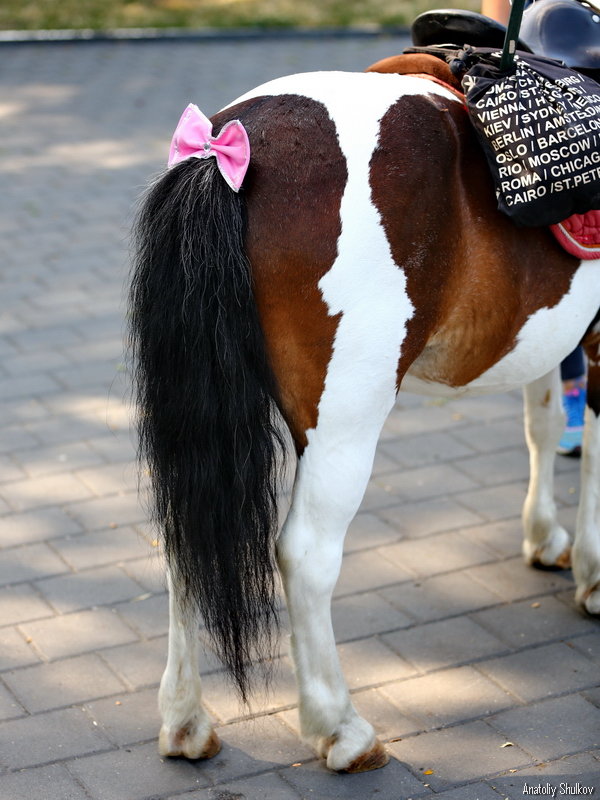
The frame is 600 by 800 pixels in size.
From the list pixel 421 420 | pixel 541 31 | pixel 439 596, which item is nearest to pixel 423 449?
pixel 421 420

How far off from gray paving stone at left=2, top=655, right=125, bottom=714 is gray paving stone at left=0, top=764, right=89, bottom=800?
248mm

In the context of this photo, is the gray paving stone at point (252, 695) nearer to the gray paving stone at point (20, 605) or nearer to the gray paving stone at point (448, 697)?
the gray paving stone at point (448, 697)

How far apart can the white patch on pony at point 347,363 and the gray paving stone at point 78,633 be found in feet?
2.68

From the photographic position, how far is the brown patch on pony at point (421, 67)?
2545 millimetres

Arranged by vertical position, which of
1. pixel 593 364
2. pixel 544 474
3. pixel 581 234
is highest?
pixel 581 234

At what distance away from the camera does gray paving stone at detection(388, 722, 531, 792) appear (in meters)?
2.55

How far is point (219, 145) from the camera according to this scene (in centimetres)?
223

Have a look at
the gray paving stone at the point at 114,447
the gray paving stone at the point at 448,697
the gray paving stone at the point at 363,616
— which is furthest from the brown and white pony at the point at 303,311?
the gray paving stone at the point at 114,447

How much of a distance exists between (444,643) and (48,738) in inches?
44.8

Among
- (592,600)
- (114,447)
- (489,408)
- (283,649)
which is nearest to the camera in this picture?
(283,649)

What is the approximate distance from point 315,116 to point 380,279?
0.37 meters

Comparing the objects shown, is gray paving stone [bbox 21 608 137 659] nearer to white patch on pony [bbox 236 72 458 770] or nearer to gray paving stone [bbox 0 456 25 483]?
white patch on pony [bbox 236 72 458 770]

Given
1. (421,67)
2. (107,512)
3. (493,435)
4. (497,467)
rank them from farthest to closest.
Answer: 1. (493,435)
2. (497,467)
3. (107,512)
4. (421,67)

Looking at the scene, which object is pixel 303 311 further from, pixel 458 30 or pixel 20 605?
pixel 20 605
